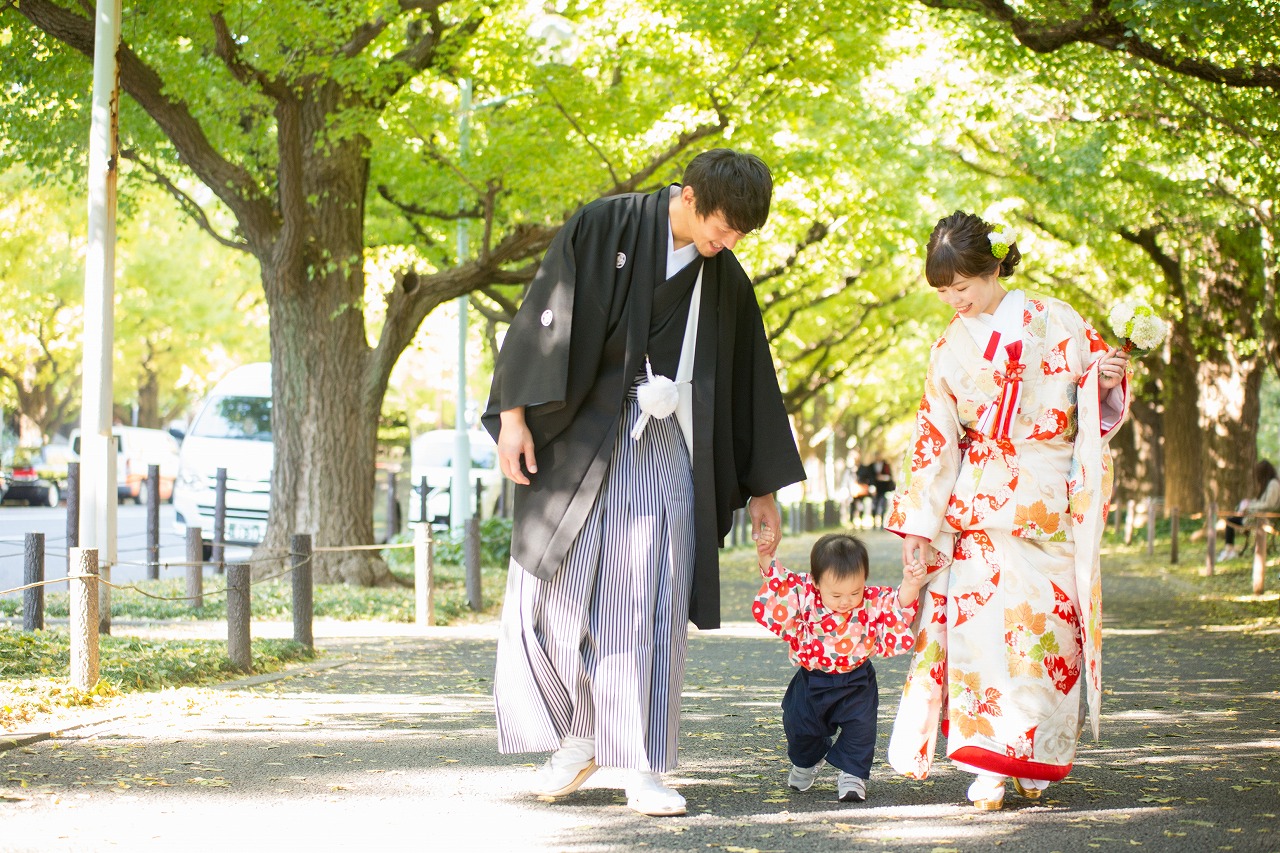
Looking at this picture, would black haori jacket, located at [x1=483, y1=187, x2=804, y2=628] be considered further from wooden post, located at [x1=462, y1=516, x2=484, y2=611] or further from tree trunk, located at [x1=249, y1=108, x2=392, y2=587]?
tree trunk, located at [x1=249, y1=108, x2=392, y2=587]

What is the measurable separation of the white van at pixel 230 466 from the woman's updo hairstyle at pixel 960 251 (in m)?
12.2

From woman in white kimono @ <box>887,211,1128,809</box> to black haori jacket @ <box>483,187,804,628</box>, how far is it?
0.53m

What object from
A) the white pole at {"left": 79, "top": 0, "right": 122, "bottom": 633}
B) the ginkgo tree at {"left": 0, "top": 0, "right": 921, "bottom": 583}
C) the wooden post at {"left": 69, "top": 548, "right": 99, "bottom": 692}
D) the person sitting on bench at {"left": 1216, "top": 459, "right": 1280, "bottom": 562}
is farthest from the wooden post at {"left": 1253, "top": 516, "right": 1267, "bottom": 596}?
the wooden post at {"left": 69, "top": 548, "right": 99, "bottom": 692}

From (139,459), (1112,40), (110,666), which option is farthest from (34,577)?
(139,459)

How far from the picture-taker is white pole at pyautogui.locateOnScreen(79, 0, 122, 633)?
8281 mm

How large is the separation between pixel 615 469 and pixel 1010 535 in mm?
1211

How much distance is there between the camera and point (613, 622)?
4.21 m

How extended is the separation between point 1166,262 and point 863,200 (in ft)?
17.5

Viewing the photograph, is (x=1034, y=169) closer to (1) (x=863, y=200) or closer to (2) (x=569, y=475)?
(1) (x=863, y=200)

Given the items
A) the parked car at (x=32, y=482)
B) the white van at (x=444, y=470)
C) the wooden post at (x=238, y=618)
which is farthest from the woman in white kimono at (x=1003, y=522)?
the parked car at (x=32, y=482)

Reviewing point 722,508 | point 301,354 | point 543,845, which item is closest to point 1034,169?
point 301,354

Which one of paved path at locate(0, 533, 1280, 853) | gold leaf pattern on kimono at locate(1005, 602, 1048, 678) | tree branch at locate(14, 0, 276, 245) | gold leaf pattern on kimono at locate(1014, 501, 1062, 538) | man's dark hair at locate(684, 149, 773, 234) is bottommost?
paved path at locate(0, 533, 1280, 853)

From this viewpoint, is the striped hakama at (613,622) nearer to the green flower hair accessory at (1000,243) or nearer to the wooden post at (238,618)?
the green flower hair accessory at (1000,243)

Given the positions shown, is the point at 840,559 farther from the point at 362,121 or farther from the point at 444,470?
the point at 444,470
